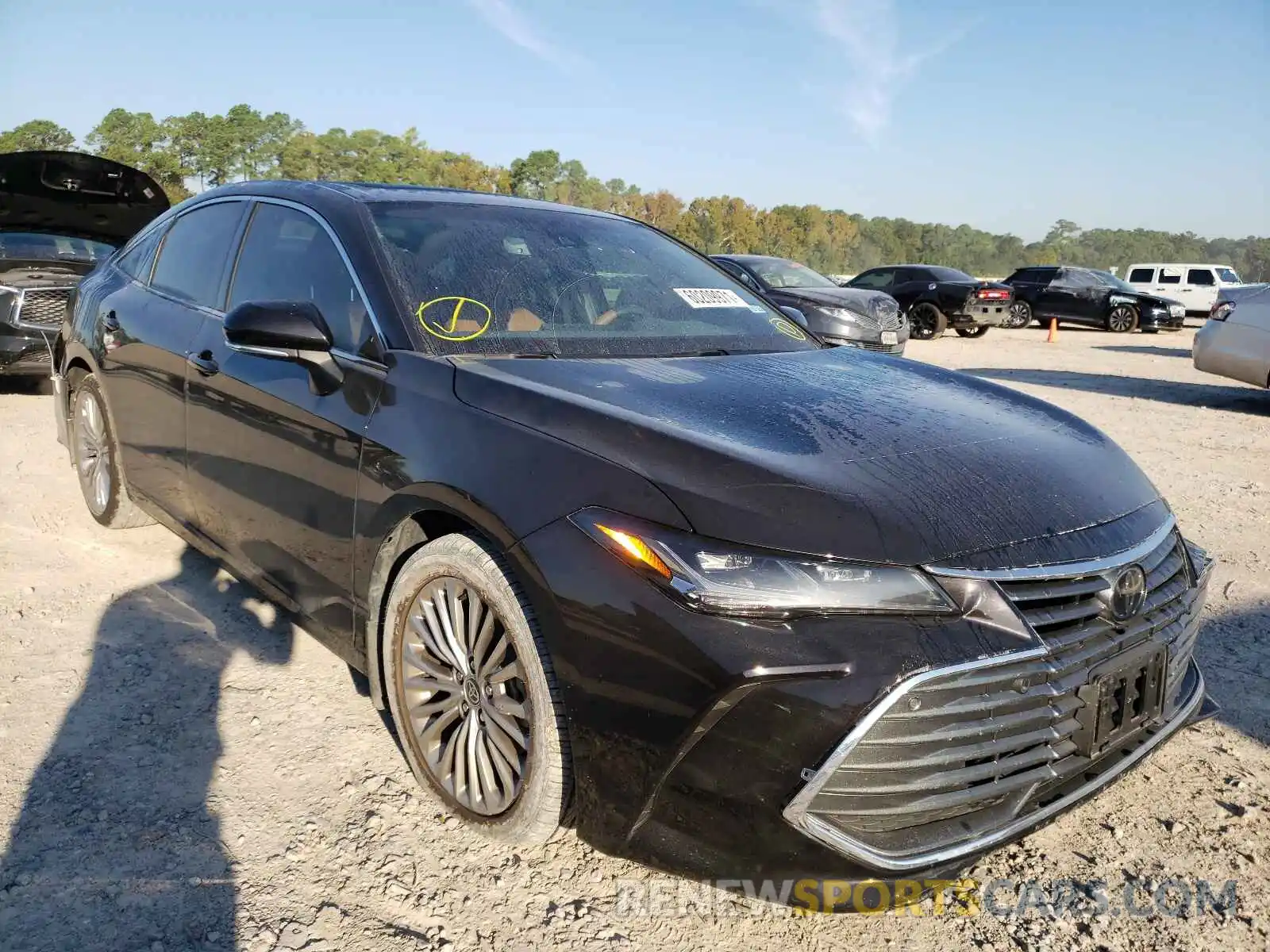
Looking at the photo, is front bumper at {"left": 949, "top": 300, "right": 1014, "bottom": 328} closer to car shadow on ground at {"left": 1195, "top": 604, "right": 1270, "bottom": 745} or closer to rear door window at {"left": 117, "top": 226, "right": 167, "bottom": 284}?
car shadow on ground at {"left": 1195, "top": 604, "right": 1270, "bottom": 745}

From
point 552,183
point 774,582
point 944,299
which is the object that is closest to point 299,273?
point 774,582

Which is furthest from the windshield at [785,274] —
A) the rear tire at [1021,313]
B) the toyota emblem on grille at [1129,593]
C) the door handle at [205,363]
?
the toyota emblem on grille at [1129,593]

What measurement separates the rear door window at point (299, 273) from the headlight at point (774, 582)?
4.19 feet

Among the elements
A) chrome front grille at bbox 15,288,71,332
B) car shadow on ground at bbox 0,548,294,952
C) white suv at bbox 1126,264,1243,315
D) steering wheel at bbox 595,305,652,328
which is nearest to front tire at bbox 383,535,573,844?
car shadow on ground at bbox 0,548,294,952

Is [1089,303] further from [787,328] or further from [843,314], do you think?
[787,328]

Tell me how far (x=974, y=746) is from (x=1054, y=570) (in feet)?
1.32

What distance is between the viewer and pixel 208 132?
73.7 m

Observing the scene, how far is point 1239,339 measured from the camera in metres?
9.29

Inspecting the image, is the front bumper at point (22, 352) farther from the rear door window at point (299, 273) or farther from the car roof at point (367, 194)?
the rear door window at point (299, 273)

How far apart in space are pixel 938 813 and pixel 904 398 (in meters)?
1.20

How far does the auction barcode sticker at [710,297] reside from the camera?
325cm

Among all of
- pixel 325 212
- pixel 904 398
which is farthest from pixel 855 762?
pixel 325 212

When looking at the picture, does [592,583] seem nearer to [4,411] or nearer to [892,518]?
[892,518]

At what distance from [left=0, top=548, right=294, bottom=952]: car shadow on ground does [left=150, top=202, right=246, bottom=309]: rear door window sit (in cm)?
126
